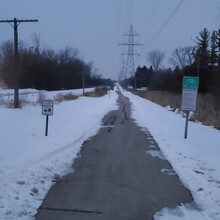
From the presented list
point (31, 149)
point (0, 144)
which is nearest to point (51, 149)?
point (31, 149)

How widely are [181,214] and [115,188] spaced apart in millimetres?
1841

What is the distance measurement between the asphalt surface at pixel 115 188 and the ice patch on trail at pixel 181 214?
0.47 feet

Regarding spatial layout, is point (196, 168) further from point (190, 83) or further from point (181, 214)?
point (190, 83)

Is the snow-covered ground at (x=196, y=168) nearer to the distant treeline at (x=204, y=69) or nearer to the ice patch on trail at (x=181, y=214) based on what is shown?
the ice patch on trail at (x=181, y=214)

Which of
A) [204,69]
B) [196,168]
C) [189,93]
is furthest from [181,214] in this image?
[204,69]

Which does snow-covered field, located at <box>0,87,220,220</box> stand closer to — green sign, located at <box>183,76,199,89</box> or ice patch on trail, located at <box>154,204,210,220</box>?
ice patch on trail, located at <box>154,204,210,220</box>


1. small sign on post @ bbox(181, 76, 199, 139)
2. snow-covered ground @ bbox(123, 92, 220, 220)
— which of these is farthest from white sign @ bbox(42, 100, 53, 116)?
small sign on post @ bbox(181, 76, 199, 139)

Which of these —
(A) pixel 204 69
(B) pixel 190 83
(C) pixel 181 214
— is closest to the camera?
(C) pixel 181 214

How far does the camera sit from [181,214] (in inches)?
259

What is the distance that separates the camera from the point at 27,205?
21.4ft

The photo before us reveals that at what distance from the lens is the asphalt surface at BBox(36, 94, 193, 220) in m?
Result: 6.48

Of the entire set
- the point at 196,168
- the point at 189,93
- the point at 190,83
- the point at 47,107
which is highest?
the point at 190,83

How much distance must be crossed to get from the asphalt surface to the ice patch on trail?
144 mm

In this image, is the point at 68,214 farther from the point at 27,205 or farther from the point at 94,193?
the point at 94,193
